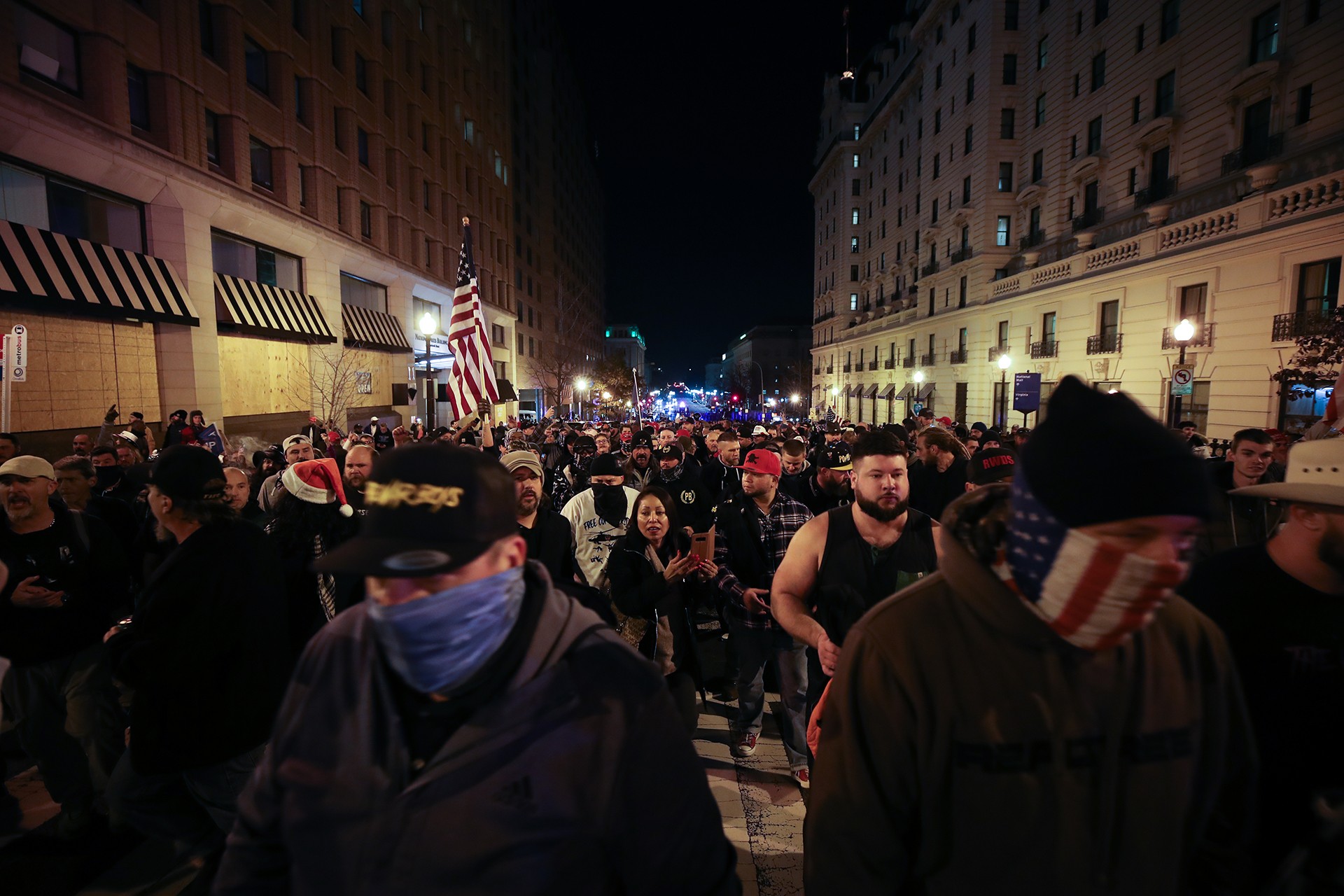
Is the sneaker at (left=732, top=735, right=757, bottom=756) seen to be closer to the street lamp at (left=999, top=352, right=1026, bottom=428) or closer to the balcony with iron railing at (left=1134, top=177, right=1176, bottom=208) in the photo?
the balcony with iron railing at (left=1134, top=177, right=1176, bottom=208)

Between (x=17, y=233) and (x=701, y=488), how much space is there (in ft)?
49.0

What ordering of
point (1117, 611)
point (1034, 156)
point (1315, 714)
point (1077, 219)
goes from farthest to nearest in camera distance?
1. point (1034, 156)
2. point (1077, 219)
3. point (1315, 714)
4. point (1117, 611)

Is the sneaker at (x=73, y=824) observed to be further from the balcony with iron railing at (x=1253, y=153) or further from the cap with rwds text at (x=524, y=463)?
the balcony with iron railing at (x=1253, y=153)

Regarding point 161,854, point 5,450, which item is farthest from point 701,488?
point 5,450

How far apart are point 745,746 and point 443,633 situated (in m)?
3.88

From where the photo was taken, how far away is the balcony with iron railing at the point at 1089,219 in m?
25.1

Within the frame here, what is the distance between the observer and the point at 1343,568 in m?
2.08

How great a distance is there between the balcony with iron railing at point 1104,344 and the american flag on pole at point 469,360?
77.8 ft

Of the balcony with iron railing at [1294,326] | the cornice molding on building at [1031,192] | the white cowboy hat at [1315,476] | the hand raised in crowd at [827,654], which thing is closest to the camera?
the white cowboy hat at [1315,476]

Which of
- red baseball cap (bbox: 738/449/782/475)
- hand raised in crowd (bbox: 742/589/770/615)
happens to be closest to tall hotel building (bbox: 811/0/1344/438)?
red baseball cap (bbox: 738/449/782/475)

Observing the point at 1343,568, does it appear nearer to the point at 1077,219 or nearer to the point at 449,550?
the point at 449,550

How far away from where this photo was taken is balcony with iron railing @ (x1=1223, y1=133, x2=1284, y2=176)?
56.3 feet

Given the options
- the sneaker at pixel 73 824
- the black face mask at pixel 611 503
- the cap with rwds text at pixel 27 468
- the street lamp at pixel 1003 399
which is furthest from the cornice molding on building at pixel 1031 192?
the sneaker at pixel 73 824

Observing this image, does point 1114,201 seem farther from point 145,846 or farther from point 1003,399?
point 145,846
